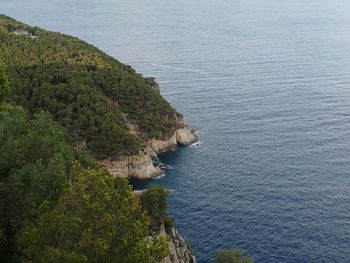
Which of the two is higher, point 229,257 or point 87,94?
Result: point 87,94

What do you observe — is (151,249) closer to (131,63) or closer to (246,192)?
(246,192)

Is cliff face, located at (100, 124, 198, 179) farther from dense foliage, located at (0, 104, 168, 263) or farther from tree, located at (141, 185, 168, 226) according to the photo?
dense foliage, located at (0, 104, 168, 263)

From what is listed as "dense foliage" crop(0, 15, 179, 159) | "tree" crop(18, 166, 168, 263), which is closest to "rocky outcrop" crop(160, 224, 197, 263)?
"tree" crop(18, 166, 168, 263)

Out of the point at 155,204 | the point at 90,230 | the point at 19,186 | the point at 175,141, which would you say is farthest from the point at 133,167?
the point at 90,230

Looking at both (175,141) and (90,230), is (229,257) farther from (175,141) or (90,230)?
(175,141)

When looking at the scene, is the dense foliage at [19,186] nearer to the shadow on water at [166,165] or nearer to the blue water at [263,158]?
the blue water at [263,158]

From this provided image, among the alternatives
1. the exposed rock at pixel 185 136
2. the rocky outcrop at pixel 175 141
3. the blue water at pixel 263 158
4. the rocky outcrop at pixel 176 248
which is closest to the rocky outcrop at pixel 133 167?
the blue water at pixel 263 158

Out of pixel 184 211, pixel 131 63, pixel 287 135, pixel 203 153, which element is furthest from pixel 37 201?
pixel 131 63
